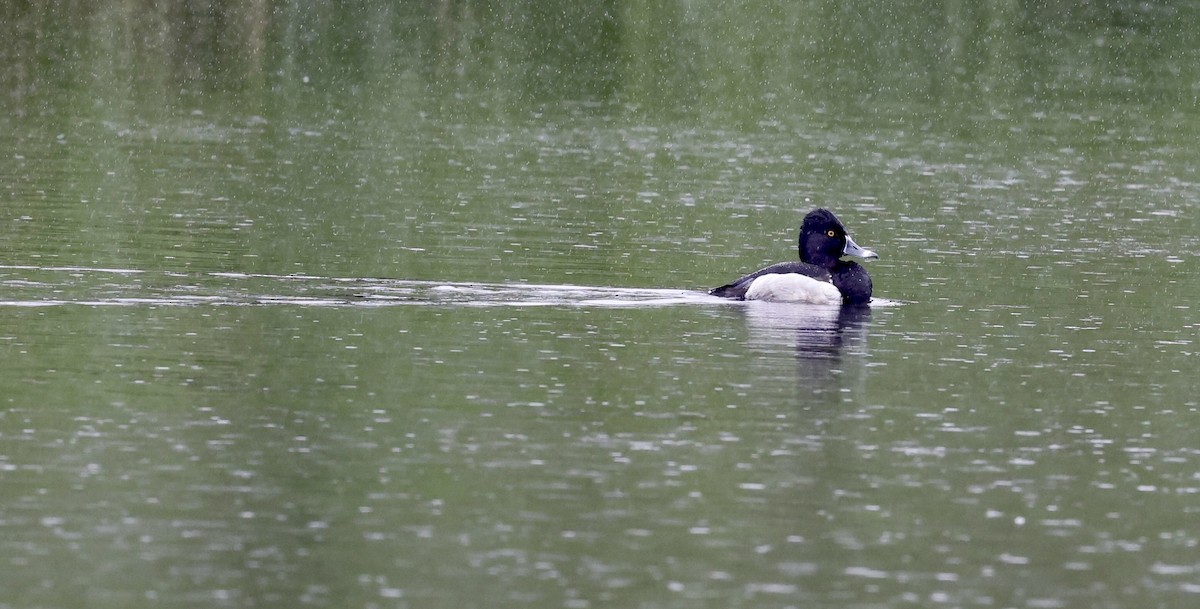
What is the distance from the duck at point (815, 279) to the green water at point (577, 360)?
1.45ft

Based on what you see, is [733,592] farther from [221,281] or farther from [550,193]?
[550,193]

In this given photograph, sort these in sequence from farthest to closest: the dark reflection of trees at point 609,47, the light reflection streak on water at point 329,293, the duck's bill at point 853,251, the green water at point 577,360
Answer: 1. the dark reflection of trees at point 609,47
2. the duck's bill at point 853,251
3. the light reflection streak on water at point 329,293
4. the green water at point 577,360

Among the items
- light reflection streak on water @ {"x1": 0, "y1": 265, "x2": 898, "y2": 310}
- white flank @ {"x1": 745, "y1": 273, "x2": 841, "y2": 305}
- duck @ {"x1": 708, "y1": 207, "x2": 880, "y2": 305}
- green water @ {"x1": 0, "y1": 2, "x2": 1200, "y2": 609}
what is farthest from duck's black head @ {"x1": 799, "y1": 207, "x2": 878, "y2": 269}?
light reflection streak on water @ {"x1": 0, "y1": 265, "x2": 898, "y2": 310}

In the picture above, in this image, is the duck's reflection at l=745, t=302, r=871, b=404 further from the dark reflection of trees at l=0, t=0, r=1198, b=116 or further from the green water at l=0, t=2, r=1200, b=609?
the dark reflection of trees at l=0, t=0, r=1198, b=116

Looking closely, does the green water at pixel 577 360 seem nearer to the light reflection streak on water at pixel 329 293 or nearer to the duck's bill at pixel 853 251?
the light reflection streak on water at pixel 329 293

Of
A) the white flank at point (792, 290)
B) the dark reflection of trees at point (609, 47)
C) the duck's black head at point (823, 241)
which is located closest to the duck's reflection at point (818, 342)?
the white flank at point (792, 290)

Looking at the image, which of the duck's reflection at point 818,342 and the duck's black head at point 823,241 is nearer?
the duck's reflection at point 818,342

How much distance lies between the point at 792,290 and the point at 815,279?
42 cm

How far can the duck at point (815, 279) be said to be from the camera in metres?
25.9

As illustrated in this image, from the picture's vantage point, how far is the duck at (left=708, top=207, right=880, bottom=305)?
84.9ft

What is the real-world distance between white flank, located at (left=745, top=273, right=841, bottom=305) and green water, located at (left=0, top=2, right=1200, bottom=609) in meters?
0.42

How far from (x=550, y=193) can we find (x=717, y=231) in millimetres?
4628

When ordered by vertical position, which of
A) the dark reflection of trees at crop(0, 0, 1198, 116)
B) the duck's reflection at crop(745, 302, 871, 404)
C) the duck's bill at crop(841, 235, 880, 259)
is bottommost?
the duck's reflection at crop(745, 302, 871, 404)

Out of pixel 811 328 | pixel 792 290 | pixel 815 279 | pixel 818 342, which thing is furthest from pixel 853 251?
pixel 818 342
